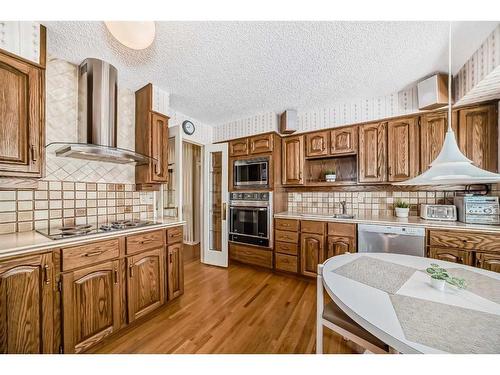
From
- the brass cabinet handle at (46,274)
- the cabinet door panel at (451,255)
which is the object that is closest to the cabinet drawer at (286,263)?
the cabinet door panel at (451,255)

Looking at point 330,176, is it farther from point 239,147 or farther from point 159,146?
point 159,146

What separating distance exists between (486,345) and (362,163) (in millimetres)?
2299

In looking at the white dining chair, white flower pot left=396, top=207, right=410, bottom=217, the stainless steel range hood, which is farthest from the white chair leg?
white flower pot left=396, top=207, right=410, bottom=217

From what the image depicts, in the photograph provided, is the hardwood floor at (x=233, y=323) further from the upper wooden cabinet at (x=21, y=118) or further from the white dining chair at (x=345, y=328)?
the upper wooden cabinet at (x=21, y=118)

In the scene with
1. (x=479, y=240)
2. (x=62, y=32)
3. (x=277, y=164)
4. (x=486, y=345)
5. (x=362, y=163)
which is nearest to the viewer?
(x=486, y=345)

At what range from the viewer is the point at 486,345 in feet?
1.91

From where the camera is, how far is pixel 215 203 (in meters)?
3.43

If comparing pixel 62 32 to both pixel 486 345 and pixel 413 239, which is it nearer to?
pixel 486 345

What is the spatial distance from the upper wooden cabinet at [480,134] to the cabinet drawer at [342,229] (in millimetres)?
1345

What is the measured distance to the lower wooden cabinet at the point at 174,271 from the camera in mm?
1989

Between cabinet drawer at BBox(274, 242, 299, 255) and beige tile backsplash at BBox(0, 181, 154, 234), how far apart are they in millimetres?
1880

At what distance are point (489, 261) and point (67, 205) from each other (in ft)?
12.7

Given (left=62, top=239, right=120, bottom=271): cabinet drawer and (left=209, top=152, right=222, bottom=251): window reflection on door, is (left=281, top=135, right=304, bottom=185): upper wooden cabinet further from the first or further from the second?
(left=62, top=239, right=120, bottom=271): cabinet drawer
